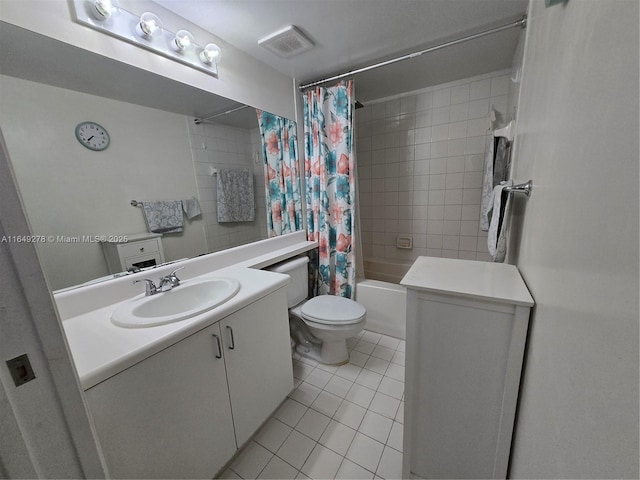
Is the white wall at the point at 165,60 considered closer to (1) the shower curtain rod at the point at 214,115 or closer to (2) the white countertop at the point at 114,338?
(1) the shower curtain rod at the point at 214,115

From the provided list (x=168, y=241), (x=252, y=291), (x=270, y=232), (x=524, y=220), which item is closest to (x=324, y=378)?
(x=252, y=291)

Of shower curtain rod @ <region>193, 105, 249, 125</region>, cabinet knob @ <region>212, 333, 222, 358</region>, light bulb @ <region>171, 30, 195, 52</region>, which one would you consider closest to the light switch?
cabinet knob @ <region>212, 333, 222, 358</region>

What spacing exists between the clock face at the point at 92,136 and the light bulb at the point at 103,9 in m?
0.43

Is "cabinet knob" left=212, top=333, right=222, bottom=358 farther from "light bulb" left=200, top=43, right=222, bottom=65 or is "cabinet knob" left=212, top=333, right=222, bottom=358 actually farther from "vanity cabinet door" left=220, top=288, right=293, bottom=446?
"light bulb" left=200, top=43, right=222, bottom=65

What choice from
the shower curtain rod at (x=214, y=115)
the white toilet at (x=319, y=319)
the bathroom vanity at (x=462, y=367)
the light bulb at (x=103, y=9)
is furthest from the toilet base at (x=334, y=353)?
the light bulb at (x=103, y=9)

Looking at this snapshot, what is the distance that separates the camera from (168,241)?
127 cm

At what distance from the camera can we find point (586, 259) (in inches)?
16.4

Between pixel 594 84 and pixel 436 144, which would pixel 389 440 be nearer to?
pixel 594 84

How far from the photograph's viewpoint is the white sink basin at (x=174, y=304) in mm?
854

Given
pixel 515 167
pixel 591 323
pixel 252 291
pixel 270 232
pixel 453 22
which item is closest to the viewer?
pixel 591 323

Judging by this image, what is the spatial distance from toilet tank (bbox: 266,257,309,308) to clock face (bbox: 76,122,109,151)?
108 cm

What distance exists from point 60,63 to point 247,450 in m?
1.84

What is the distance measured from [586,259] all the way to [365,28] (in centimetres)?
161

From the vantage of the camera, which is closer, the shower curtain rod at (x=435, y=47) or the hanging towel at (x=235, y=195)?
the shower curtain rod at (x=435, y=47)
